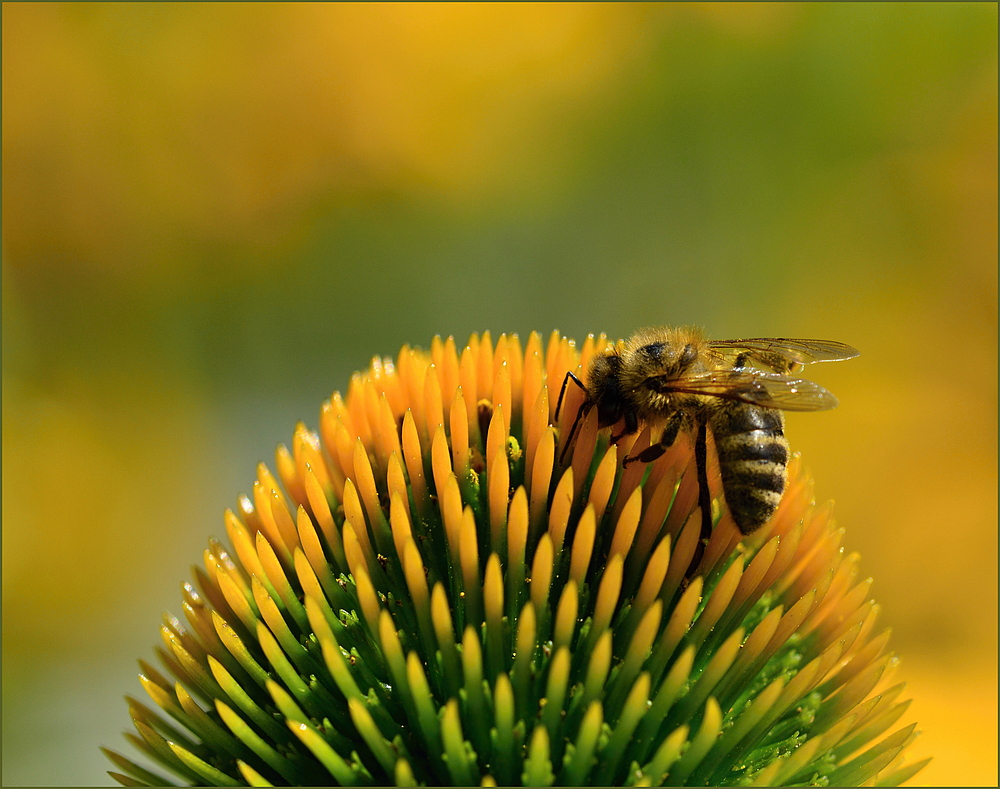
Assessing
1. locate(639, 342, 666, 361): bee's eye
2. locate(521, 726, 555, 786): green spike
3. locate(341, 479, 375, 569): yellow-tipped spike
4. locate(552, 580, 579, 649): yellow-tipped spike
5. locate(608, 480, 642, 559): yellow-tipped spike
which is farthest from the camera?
locate(639, 342, 666, 361): bee's eye

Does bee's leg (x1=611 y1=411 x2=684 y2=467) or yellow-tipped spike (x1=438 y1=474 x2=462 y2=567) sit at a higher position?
bee's leg (x1=611 y1=411 x2=684 y2=467)

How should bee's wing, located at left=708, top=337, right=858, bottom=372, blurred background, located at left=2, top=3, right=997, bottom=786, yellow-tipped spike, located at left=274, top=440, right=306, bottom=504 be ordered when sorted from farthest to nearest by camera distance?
blurred background, located at left=2, top=3, right=997, bottom=786 < bee's wing, located at left=708, top=337, right=858, bottom=372 < yellow-tipped spike, located at left=274, top=440, right=306, bottom=504

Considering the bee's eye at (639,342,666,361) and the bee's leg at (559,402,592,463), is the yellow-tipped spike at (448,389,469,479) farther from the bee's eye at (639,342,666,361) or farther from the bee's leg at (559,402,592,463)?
the bee's eye at (639,342,666,361)

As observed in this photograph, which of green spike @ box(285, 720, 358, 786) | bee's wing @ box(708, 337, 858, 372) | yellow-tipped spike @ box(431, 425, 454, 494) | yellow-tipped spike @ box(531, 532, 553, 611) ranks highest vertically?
bee's wing @ box(708, 337, 858, 372)

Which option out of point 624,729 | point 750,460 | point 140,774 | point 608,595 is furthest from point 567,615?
point 140,774

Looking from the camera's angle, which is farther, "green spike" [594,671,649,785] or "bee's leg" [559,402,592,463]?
"bee's leg" [559,402,592,463]

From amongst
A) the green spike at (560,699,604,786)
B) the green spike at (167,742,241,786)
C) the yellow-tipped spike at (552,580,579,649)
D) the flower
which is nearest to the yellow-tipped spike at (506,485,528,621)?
the flower

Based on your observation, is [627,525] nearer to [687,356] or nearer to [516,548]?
[516,548]

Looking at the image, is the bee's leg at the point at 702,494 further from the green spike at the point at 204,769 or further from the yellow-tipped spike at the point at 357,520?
the green spike at the point at 204,769

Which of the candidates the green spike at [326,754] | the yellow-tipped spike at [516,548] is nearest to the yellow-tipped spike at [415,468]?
the yellow-tipped spike at [516,548]
